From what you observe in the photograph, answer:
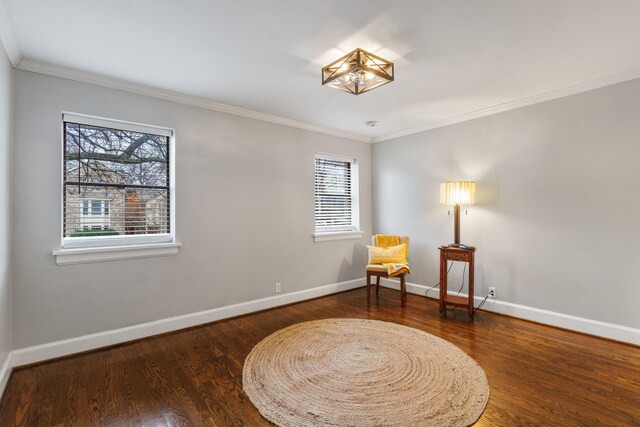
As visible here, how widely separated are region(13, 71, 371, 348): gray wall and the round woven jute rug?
3.66ft

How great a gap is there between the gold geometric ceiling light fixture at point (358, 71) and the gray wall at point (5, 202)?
2371 millimetres

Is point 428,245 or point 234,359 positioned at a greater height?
point 428,245

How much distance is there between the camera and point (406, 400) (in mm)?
2000

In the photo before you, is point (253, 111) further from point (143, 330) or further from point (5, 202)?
point (143, 330)

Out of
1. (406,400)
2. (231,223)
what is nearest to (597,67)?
(406,400)

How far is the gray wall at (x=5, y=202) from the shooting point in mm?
2160

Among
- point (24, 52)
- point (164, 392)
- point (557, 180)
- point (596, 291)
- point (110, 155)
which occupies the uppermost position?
point (24, 52)

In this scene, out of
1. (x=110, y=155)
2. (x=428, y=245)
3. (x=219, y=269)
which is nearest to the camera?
(x=110, y=155)

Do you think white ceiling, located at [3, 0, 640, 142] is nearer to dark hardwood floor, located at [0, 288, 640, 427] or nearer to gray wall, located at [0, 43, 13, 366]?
gray wall, located at [0, 43, 13, 366]

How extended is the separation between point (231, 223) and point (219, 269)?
0.55m

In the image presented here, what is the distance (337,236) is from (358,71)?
2.69 m

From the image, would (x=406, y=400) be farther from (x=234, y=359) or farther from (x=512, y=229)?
(x=512, y=229)

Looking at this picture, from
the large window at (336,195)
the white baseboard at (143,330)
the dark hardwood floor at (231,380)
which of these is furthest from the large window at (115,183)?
the large window at (336,195)

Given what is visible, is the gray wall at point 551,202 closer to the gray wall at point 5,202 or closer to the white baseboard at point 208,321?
the white baseboard at point 208,321
